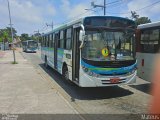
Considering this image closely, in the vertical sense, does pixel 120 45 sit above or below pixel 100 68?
above

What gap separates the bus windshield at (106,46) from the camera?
31.8 feet

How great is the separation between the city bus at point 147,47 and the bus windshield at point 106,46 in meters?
1.23

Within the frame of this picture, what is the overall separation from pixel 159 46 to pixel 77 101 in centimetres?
388

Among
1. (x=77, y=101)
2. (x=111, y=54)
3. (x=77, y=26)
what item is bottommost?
(x=77, y=101)

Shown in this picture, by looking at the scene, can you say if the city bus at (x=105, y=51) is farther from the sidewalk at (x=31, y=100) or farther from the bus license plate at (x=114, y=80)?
the sidewalk at (x=31, y=100)

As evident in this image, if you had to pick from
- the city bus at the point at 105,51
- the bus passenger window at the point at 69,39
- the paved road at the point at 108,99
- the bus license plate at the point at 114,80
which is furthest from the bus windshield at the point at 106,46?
the bus passenger window at the point at 69,39

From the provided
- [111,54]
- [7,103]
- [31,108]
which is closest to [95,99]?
[111,54]

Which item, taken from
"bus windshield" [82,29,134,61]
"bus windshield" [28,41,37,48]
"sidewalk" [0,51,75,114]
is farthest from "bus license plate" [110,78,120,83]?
"bus windshield" [28,41,37,48]

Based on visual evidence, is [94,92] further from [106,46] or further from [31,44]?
[31,44]

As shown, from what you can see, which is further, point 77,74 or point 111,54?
point 77,74

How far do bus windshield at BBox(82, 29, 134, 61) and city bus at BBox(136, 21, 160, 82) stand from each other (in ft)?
4.04

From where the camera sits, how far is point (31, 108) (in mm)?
8383

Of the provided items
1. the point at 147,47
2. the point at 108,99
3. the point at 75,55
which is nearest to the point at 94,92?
the point at 108,99

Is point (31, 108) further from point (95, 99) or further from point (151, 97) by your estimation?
point (151, 97)
